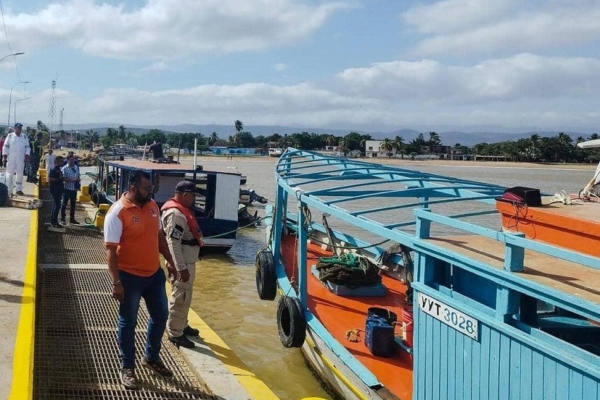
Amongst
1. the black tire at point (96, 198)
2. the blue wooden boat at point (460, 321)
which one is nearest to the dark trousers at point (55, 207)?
the blue wooden boat at point (460, 321)

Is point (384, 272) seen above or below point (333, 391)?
above

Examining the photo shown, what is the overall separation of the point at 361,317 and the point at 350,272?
90cm

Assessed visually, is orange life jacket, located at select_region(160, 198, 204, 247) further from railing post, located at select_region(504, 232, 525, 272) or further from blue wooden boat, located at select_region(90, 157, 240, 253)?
blue wooden boat, located at select_region(90, 157, 240, 253)

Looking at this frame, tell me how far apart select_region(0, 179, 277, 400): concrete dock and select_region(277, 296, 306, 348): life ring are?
2.79 feet

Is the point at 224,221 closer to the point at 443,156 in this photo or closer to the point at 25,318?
the point at 25,318

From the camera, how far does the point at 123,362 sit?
481 cm

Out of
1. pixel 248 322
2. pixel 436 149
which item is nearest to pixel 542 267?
pixel 248 322

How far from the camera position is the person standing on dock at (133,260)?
4.53 m

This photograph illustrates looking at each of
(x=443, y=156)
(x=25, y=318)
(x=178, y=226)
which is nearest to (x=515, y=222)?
(x=178, y=226)

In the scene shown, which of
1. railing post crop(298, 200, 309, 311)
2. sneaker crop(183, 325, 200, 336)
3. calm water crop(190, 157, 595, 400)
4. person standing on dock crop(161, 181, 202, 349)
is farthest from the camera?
calm water crop(190, 157, 595, 400)

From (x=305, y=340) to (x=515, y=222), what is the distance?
10.7 feet

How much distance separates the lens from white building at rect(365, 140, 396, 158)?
12306cm

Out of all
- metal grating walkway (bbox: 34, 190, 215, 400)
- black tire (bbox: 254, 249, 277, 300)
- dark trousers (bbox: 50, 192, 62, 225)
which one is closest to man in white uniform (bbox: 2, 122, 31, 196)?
dark trousers (bbox: 50, 192, 62, 225)

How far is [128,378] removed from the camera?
4.81m
